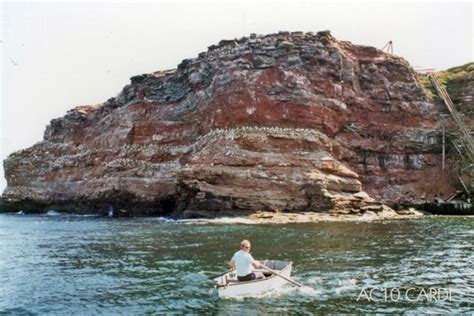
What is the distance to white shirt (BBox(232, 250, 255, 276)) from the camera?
18859mm

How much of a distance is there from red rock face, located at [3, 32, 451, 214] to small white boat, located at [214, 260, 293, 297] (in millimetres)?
35090

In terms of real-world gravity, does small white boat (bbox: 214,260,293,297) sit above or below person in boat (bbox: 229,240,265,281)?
below

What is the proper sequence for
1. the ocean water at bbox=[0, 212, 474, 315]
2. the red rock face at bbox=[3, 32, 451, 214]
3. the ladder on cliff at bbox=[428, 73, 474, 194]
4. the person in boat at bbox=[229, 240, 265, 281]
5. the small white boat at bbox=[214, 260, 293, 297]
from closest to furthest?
the ocean water at bbox=[0, 212, 474, 315], the small white boat at bbox=[214, 260, 293, 297], the person in boat at bbox=[229, 240, 265, 281], the red rock face at bbox=[3, 32, 451, 214], the ladder on cliff at bbox=[428, 73, 474, 194]

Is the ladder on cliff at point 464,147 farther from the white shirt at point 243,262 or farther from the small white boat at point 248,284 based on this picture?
the white shirt at point 243,262

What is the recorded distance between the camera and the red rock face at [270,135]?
5769cm

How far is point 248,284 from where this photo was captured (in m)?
18.5

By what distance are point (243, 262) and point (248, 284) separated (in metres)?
0.86

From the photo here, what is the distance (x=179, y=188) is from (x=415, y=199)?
108 feet

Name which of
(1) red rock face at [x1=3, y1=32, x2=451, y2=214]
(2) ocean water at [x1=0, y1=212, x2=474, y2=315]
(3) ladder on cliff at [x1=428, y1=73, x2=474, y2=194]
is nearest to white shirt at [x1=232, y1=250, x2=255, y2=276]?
(2) ocean water at [x1=0, y1=212, x2=474, y2=315]

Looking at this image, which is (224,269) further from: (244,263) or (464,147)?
(464,147)

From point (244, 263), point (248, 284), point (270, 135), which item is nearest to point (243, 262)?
point (244, 263)

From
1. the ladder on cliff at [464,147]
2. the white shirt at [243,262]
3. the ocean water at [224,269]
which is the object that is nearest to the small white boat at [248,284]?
the ocean water at [224,269]

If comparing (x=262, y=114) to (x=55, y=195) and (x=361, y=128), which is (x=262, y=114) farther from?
(x=55, y=195)

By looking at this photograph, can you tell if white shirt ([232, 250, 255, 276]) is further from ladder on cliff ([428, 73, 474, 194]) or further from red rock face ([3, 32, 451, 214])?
ladder on cliff ([428, 73, 474, 194])
